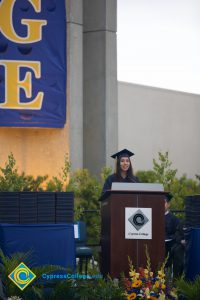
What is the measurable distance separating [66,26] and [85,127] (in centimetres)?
213

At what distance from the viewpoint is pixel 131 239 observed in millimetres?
9227

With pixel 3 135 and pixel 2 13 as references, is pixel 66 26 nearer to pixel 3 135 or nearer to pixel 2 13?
pixel 2 13

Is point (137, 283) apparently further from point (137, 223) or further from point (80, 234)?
point (80, 234)

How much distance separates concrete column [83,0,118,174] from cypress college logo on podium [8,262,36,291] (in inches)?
364

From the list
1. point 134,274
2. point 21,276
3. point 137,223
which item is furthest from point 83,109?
point 21,276

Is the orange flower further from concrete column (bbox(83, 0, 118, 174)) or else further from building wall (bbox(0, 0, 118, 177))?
concrete column (bbox(83, 0, 118, 174))

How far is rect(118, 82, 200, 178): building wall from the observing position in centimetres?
2262

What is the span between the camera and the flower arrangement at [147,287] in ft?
28.4

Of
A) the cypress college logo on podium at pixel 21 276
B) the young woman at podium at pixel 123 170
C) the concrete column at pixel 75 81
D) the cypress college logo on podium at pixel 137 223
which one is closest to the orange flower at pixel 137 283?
the cypress college logo on podium at pixel 137 223

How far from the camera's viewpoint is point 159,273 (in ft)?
28.7

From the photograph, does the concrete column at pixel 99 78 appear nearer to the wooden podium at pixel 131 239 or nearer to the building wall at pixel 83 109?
the building wall at pixel 83 109

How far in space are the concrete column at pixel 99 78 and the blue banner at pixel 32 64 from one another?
3.48 feet

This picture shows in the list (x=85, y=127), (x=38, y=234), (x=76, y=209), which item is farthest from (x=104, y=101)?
(x=38, y=234)

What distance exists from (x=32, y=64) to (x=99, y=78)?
5.79 ft
